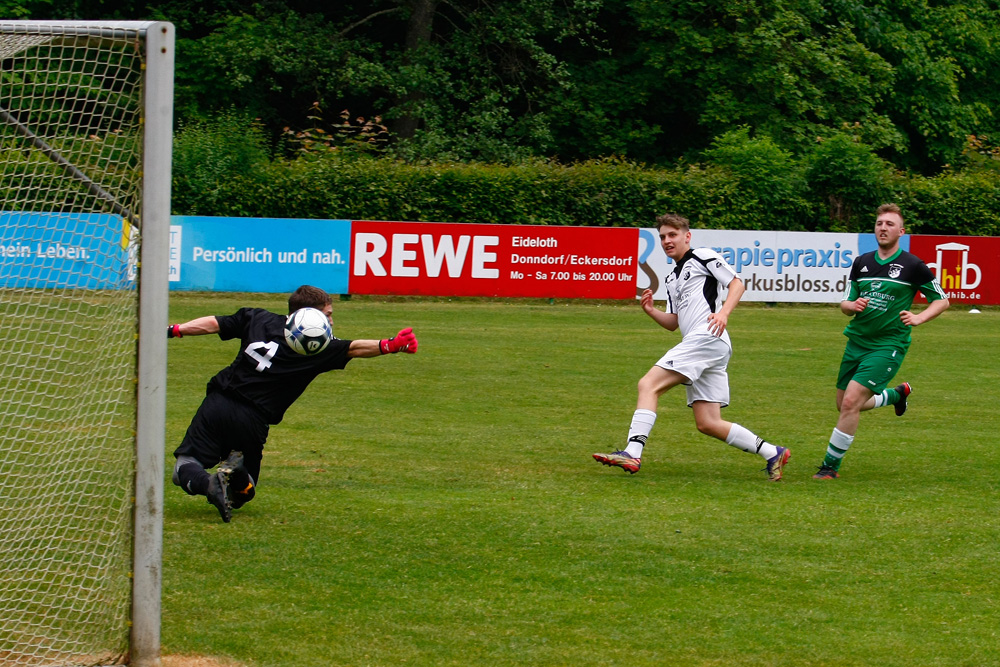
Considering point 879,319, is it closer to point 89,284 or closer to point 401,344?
point 401,344

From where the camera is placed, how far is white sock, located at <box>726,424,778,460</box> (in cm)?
908

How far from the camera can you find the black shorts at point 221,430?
7.18 metres

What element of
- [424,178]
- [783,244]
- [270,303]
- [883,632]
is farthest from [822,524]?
[424,178]

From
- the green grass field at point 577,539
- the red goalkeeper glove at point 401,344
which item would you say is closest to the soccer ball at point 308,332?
the red goalkeeper glove at point 401,344

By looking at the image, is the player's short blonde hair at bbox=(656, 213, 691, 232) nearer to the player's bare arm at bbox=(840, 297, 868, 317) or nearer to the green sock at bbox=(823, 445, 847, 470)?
the player's bare arm at bbox=(840, 297, 868, 317)

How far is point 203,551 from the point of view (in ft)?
21.3

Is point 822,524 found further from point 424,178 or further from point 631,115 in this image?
point 631,115

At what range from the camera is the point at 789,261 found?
86.6 ft

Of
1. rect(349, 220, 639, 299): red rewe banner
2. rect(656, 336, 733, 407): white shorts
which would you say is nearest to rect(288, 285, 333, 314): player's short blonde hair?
rect(656, 336, 733, 407): white shorts

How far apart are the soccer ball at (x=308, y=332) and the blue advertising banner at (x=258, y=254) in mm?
16669

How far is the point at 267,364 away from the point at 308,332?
1.24 feet

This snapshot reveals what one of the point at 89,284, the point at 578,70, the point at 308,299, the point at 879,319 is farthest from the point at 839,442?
the point at 578,70

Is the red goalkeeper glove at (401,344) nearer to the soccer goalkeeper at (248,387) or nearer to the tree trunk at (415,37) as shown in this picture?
the soccer goalkeeper at (248,387)

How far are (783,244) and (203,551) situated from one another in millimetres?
21537
